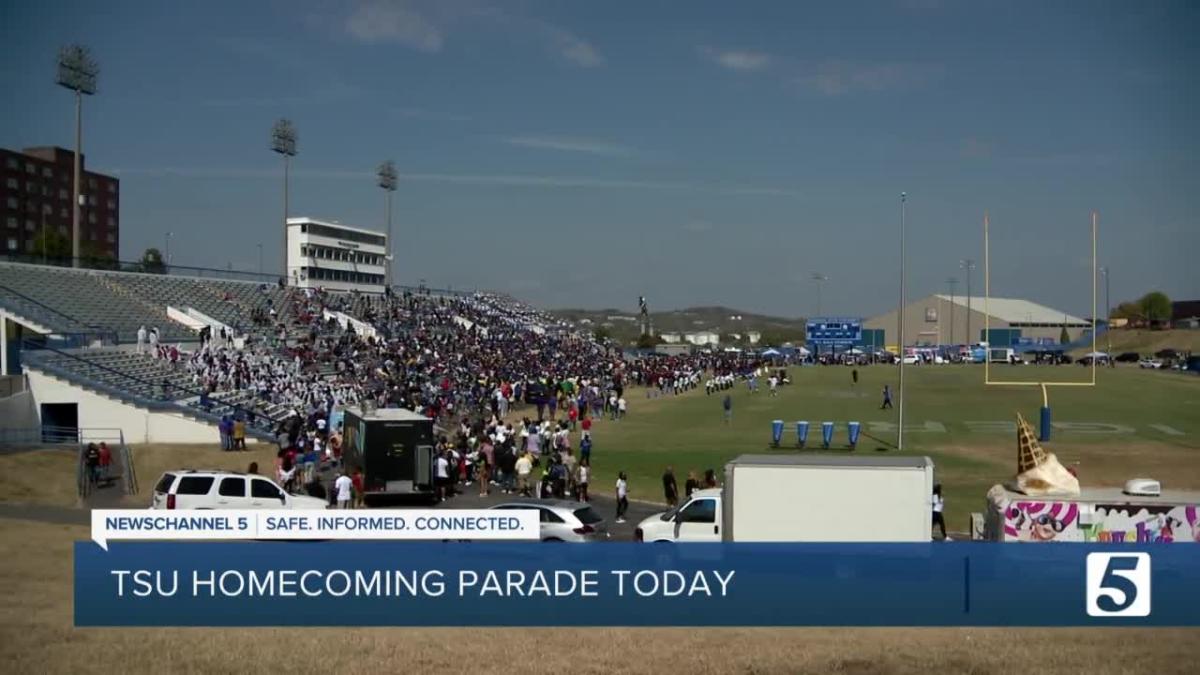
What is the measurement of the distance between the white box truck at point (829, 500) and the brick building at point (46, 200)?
9947 cm

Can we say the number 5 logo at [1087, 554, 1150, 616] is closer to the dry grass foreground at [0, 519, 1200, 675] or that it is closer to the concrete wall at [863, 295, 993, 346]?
the dry grass foreground at [0, 519, 1200, 675]

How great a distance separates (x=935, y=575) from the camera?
42.8ft

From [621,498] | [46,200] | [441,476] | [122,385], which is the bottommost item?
[621,498]

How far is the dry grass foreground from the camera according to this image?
10.7 m

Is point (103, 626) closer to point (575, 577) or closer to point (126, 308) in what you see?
point (575, 577)

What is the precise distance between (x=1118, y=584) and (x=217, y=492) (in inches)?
605

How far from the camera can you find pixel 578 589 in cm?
1269

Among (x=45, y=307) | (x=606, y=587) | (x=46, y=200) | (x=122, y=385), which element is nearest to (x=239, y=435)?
(x=122, y=385)

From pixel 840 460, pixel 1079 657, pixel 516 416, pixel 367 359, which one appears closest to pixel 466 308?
pixel 367 359

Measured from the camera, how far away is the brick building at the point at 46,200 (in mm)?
108625

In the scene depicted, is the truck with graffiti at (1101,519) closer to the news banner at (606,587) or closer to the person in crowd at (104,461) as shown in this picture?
the news banner at (606,587)

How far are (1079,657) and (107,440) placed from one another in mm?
29725

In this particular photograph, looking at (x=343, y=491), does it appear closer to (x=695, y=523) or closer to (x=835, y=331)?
(x=695, y=523)

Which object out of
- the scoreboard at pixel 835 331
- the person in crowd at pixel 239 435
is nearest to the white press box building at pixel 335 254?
the scoreboard at pixel 835 331
